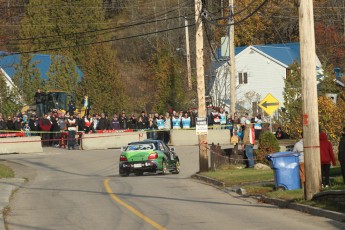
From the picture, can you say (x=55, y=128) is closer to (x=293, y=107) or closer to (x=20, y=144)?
(x=20, y=144)

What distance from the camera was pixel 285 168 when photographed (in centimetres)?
2320

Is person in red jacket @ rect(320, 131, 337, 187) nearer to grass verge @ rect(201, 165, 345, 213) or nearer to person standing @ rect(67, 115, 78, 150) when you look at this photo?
grass verge @ rect(201, 165, 345, 213)

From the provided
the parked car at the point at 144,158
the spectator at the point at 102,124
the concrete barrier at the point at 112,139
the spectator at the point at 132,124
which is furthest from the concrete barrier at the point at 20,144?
the parked car at the point at 144,158

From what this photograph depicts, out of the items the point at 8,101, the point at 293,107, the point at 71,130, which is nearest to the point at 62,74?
the point at 8,101

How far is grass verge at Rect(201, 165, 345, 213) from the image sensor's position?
796 inches

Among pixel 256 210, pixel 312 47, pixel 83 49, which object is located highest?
pixel 83 49

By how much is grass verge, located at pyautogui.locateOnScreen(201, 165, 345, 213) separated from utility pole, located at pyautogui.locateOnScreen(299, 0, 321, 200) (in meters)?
0.60

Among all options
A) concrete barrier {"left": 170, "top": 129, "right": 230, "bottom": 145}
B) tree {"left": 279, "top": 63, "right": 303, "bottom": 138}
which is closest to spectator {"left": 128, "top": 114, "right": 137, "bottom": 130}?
concrete barrier {"left": 170, "top": 129, "right": 230, "bottom": 145}

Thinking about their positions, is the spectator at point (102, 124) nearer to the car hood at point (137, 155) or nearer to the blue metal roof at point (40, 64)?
the car hood at point (137, 155)

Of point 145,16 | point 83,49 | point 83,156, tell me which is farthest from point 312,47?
point 145,16

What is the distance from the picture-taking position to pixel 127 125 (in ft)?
182

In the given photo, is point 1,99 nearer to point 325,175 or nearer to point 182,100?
point 182,100

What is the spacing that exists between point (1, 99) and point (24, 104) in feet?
11.1

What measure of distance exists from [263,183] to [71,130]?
24910 mm
